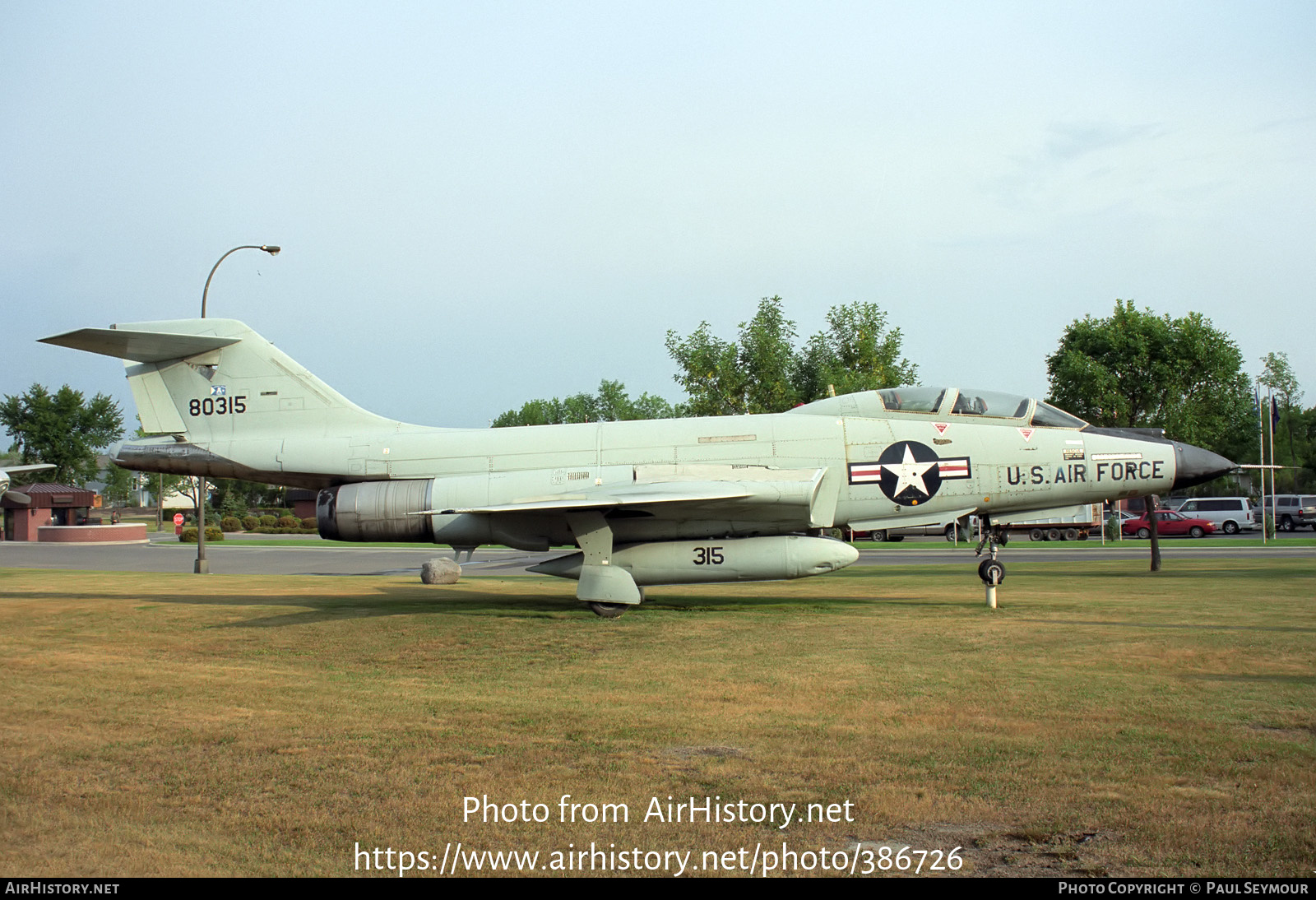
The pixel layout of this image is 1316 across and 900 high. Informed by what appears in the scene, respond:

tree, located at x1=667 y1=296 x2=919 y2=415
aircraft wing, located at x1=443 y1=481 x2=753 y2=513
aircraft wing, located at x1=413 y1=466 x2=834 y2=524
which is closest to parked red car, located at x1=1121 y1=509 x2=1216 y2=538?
tree, located at x1=667 y1=296 x2=919 y2=415

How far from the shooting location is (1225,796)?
4.55 m

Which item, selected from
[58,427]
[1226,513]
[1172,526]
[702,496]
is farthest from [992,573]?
[58,427]

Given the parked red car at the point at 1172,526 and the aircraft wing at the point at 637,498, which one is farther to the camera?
the parked red car at the point at 1172,526

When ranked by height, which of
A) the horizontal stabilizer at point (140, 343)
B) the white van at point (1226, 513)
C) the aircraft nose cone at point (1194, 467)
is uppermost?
the horizontal stabilizer at point (140, 343)

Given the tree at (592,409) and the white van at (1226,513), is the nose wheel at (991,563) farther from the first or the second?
the tree at (592,409)

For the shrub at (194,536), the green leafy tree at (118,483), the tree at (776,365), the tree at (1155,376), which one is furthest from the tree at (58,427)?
the tree at (1155,376)

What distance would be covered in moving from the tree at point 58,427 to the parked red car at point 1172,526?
67620mm

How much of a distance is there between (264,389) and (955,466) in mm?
10432

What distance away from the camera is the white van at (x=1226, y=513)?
143 ft

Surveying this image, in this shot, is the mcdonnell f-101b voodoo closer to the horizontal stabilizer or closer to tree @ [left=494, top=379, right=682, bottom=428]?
the horizontal stabilizer

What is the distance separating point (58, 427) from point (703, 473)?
221 ft

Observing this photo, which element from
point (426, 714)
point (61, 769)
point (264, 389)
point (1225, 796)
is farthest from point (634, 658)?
point (264, 389)

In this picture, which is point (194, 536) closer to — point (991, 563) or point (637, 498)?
point (637, 498)

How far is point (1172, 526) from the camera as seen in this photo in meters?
41.9
